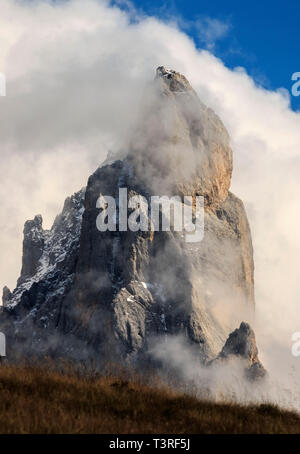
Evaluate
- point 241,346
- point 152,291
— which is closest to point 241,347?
point 241,346

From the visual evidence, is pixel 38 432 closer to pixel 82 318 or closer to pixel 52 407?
pixel 52 407

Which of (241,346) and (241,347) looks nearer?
(241,347)

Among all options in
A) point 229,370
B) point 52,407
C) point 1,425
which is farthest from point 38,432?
point 229,370

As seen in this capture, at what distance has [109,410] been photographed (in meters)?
11.8

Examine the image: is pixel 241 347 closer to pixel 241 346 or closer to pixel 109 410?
pixel 241 346

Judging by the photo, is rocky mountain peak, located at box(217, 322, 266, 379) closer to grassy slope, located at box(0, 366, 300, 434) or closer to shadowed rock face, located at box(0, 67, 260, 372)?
shadowed rock face, located at box(0, 67, 260, 372)

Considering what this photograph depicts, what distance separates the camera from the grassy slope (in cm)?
1034

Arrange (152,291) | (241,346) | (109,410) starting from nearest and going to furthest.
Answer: (109,410)
(241,346)
(152,291)

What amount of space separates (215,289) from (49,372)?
17414cm

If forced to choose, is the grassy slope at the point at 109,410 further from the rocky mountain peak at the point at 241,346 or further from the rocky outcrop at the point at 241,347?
the rocky mountain peak at the point at 241,346

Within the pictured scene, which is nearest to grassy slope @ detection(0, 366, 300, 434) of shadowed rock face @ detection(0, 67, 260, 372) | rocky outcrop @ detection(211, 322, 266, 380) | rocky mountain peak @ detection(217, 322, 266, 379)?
Result: rocky outcrop @ detection(211, 322, 266, 380)

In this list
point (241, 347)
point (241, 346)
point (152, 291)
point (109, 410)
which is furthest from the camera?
point (152, 291)

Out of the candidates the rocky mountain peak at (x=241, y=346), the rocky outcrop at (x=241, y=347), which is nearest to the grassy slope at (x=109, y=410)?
the rocky outcrop at (x=241, y=347)

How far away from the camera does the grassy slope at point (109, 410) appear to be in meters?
10.3
